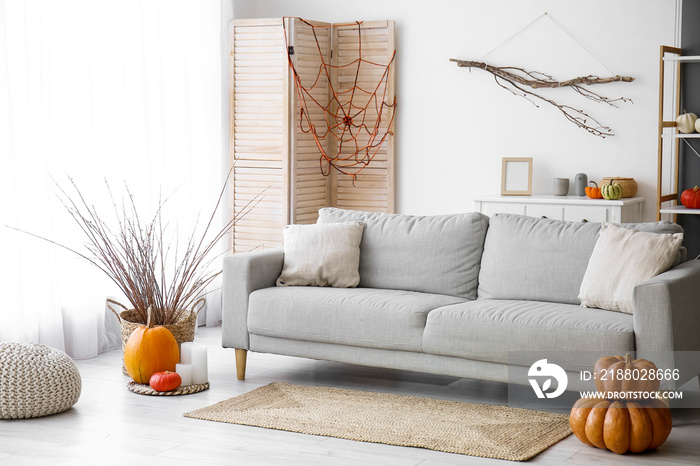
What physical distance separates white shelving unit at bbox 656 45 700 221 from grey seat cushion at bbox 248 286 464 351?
58.3 inches

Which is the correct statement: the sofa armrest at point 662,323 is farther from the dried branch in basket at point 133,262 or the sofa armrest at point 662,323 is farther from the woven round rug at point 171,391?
the dried branch in basket at point 133,262

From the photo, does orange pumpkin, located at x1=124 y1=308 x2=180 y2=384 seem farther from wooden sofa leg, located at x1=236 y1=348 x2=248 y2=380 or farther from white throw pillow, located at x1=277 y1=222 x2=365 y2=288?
white throw pillow, located at x1=277 y1=222 x2=365 y2=288

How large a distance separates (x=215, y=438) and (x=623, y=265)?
1.85 metres

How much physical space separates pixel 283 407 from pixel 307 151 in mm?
2456

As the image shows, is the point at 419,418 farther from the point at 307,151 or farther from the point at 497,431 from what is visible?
the point at 307,151

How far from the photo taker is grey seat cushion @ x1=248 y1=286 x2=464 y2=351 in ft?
13.5

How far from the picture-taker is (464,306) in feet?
13.4

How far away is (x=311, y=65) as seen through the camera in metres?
6.06

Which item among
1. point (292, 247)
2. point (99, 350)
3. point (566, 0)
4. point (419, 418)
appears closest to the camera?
point (419, 418)

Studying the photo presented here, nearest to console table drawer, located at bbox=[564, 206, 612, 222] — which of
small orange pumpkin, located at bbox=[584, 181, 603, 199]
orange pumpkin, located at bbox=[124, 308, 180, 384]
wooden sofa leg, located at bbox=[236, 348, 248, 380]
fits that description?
small orange pumpkin, located at bbox=[584, 181, 603, 199]

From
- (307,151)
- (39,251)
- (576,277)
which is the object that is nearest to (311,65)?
(307,151)

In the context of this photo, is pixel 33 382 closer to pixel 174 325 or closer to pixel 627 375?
pixel 174 325

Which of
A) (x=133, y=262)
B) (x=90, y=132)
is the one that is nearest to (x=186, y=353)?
(x=133, y=262)

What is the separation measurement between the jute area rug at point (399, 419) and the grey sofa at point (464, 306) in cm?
16
